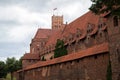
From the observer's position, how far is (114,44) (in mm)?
27500

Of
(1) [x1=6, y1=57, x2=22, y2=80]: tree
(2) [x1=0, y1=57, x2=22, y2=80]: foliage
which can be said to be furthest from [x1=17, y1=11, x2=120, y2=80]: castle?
(2) [x1=0, y1=57, x2=22, y2=80]: foliage

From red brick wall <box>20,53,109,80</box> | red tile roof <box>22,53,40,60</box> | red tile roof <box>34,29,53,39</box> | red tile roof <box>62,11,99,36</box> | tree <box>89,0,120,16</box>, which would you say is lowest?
red brick wall <box>20,53,109,80</box>

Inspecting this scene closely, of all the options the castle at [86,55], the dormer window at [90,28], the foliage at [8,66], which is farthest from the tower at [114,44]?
the foliage at [8,66]

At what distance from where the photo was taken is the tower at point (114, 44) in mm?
26844

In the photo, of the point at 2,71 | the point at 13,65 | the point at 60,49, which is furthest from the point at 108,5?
the point at 2,71

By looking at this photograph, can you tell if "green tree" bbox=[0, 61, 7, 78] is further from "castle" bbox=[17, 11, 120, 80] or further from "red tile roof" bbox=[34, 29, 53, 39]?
"castle" bbox=[17, 11, 120, 80]

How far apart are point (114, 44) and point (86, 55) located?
7.39 meters

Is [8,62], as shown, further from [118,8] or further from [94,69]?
[118,8]

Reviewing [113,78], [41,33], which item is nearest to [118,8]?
[113,78]

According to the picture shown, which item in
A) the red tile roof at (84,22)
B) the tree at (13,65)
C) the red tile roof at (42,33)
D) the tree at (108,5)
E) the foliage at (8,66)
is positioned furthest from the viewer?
the foliage at (8,66)

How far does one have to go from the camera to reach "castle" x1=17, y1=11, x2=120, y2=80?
1105 inches

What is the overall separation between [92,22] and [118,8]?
86.7 feet

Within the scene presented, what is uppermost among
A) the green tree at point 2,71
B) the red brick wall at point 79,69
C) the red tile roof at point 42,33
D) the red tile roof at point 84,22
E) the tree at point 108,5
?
the red tile roof at point 42,33

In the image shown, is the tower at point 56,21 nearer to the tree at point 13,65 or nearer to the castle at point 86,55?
the tree at point 13,65
